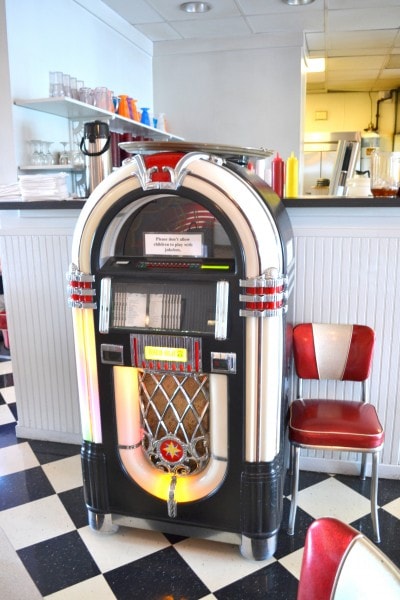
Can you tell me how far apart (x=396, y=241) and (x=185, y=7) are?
3.40 metres

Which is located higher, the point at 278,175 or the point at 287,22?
the point at 287,22

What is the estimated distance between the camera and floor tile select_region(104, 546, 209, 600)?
5.93 ft

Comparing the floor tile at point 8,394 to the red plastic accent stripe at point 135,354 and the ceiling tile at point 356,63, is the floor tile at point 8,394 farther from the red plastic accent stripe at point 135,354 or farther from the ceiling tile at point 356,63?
the ceiling tile at point 356,63

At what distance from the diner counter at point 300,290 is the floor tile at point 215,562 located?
0.72m

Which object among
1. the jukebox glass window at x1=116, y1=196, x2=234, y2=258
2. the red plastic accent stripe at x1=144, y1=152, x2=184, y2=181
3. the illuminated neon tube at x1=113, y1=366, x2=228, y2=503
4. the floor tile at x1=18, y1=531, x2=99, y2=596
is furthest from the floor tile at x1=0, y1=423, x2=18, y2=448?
the red plastic accent stripe at x1=144, y1=152, x2=184, y2=181

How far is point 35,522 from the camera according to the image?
221 centimetres

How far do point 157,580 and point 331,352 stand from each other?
1.11 m

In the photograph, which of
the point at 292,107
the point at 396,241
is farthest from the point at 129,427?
the point at 292,107

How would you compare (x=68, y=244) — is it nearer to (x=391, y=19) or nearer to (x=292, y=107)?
(x=292, y=107)

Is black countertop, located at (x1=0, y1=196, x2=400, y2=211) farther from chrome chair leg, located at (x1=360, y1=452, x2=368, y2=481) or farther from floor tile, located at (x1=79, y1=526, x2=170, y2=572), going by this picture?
floor tile, located at (x1=79, y1=526, x2=170, y2=572)

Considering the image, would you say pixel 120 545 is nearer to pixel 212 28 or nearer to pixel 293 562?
pixel 293 562

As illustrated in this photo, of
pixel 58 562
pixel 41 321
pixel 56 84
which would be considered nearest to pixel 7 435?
pixel 41 321

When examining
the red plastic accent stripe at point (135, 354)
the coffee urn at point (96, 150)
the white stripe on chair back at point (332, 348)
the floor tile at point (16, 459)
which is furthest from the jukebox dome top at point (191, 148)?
the floor tile at point (16, 459)

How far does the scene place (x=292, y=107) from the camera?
5.54m
